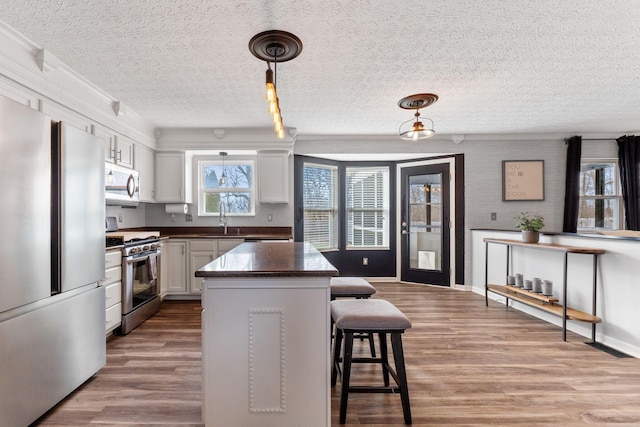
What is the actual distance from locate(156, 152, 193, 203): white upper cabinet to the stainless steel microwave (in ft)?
1.98

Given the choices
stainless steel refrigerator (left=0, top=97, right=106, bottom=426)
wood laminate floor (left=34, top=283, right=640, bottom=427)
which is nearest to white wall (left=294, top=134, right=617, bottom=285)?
wood laminate floor (left=34, top=283, right=640, bottom=427)

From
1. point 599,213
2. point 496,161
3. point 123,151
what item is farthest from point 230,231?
point 599,213

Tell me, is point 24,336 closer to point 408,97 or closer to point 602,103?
point 408,97

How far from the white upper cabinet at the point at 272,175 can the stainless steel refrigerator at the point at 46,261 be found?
2.38 metres

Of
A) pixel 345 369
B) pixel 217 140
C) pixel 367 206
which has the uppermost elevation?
pixel 217 140

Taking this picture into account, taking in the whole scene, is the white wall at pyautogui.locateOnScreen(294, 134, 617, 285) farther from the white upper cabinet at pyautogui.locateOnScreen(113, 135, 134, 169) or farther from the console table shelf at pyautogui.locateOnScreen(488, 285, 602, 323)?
the white upper cabinet at pyautogui.locateOnScreen(113, 135, 134, 169)

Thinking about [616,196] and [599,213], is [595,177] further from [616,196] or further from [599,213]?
[599,213]

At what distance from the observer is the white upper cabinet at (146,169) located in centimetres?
397

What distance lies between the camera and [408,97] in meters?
3.19

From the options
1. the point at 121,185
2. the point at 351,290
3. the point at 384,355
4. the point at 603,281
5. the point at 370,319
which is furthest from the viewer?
the point at 121,185

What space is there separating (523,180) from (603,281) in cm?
229

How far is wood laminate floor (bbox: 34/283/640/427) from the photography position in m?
1.77

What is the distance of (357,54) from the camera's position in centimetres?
236

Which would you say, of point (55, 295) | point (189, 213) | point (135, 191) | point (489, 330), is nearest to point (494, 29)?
point (489, 330)
